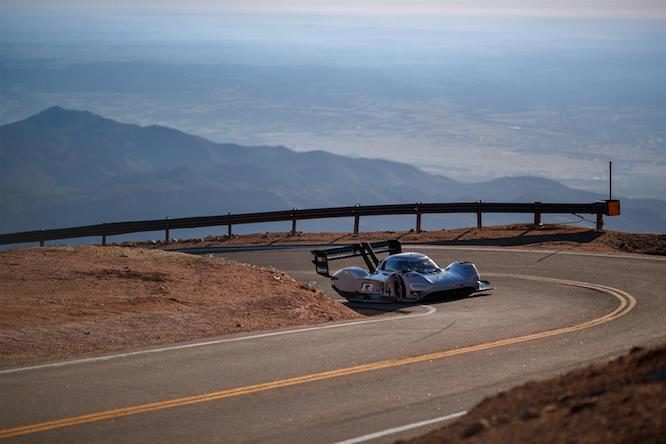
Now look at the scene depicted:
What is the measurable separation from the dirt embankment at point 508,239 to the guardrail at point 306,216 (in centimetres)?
73

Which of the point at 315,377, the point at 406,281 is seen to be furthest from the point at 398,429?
the point at 406,281

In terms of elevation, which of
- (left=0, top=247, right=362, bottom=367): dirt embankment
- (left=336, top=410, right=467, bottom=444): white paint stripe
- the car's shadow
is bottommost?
the car's shadow

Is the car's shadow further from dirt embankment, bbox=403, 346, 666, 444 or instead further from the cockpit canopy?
dirt embankment, bbox=403, 346, 666, 444

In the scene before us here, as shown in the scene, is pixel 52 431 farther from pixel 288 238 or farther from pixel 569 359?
pixel 288 238

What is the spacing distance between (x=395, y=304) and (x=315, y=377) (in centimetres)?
1161

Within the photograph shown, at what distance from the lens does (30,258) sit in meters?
26.1

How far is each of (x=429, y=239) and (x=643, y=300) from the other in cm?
1743

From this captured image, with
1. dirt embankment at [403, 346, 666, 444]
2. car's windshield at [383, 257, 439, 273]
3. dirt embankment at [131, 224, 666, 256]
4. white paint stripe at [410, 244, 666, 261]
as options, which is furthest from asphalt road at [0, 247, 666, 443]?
dirt embankment at [131, 224, 666, 256]

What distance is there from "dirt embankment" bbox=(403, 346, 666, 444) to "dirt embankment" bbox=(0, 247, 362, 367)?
8.02m

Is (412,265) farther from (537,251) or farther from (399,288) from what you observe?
(537,251)

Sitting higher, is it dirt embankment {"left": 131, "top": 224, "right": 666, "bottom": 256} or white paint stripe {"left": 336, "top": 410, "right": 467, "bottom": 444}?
dirt embankment {"left": 131, "top": 224, "right": 666, "bottom": 256}

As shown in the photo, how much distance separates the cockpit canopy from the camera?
26.3m

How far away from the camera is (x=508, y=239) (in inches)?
1577

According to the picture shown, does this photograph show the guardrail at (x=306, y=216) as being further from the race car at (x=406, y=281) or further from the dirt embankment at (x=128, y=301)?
the dirt embankment at (x=128, y=301)
